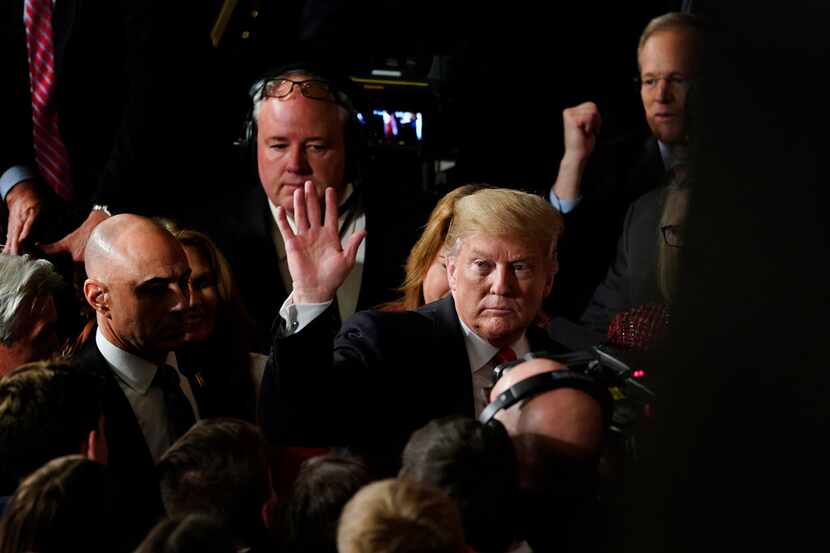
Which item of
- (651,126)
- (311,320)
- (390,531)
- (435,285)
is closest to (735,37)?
(390,531)

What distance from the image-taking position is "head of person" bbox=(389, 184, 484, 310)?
7.36 feet

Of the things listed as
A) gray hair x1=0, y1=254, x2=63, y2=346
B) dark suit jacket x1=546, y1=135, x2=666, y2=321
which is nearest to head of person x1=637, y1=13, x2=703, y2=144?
dark suit jacket x1=546, y1=135, x2=666, y2=321

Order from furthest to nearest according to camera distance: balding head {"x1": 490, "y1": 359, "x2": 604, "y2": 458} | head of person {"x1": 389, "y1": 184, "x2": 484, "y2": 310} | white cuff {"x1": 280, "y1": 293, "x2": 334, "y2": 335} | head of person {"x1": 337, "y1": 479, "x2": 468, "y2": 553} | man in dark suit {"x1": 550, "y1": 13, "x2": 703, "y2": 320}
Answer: man in dark suit {"x1": 550, "y1": 13, "x2": 703, "y2": 320}, head of person {"x1": 389, "y1": 184, "x2": 484, "y2": 310}, white cuff {"x1": 280, "y1": 293, "x2": 334, "y2": 335}, balding head {"x1": 490, "y1": 359, "x2": 604, "y2": 458}, head of person {"x1": 337, "y1": 479, "x2": 468, "y2": 553}

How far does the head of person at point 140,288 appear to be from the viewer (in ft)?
6.46

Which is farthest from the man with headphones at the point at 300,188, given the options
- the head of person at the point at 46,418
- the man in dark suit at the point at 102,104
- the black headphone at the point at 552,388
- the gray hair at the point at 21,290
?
the black headphone at the point at 552,388

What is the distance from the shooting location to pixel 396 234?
248cm

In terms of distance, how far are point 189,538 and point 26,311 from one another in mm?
938

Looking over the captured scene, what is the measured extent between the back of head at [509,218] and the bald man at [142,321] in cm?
53

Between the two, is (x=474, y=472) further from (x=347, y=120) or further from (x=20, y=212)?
(x=20, y=212)

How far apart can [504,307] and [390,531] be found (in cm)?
81

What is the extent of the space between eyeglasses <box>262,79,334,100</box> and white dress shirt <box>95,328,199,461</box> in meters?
0.70

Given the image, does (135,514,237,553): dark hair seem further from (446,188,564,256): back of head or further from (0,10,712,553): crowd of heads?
(446,188,564,256): back of head

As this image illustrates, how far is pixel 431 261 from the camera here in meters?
2.28

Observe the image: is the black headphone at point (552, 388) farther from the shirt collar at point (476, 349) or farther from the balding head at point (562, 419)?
the shirt collar at point (476, 349)
